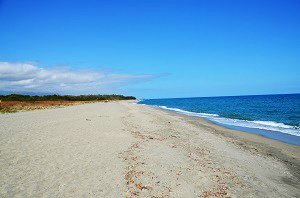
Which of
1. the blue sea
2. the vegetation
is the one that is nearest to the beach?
the blue sea

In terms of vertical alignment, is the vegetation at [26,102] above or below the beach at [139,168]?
above

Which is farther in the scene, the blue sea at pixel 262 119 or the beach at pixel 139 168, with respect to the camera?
the blue sea at pixel 262 119

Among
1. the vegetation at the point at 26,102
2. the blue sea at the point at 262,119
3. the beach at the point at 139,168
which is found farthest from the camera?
the vegetation at the point at 26,102

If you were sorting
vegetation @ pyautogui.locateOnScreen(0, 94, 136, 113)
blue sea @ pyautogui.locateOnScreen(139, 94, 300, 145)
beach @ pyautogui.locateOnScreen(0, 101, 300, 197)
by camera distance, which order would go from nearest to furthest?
beach @ pyautogui.locateOnScreen(0, 101, 300, 197), blue sea @ pyautogui.locateOnScreen(139, 94, 300, 145), vegetation @ pyautogui.locateOnScreen(0, 94, 136, 113)

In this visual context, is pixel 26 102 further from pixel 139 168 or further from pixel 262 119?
pixel 139 168

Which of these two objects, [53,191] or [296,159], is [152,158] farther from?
[296,159]

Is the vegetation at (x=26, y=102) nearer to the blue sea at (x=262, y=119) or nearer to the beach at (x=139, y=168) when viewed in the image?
the blue sea at (x=262, y=119)

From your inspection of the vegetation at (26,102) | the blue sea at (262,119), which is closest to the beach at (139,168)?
the blue sea at (262,119)

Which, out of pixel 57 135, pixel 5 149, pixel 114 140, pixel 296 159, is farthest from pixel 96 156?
pixel 296 159

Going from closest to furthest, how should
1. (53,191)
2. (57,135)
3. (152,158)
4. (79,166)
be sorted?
1. (53,191)
2. (79,166)
3. (152,158)
4. (57,135)

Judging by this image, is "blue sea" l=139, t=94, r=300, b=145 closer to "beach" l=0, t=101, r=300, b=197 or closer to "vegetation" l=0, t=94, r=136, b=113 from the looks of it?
"beach" l=0, t=101, r=300, b=197


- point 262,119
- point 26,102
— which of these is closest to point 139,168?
point 262,119

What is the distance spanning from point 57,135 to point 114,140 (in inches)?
147

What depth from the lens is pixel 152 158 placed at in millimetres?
10594
